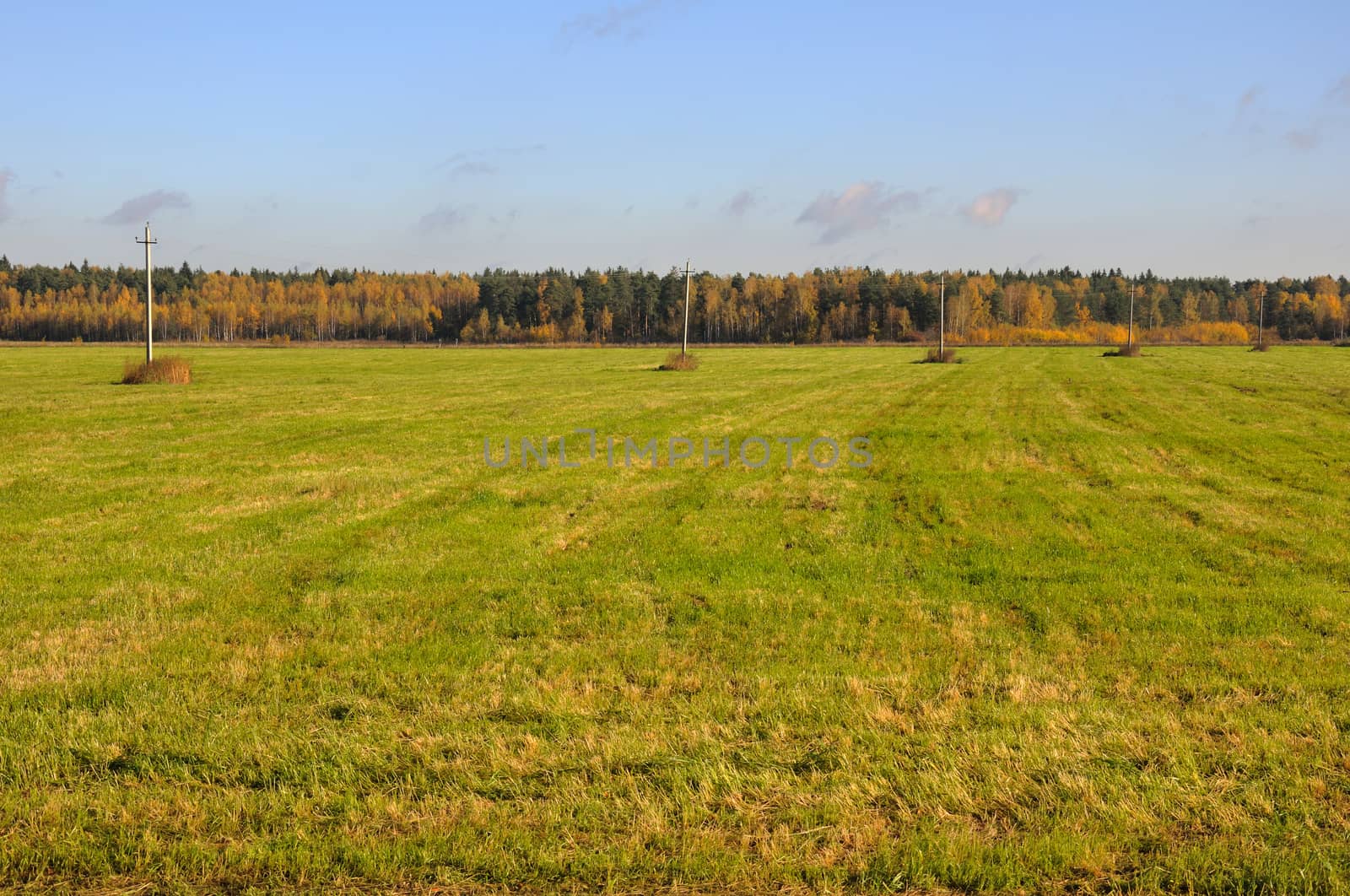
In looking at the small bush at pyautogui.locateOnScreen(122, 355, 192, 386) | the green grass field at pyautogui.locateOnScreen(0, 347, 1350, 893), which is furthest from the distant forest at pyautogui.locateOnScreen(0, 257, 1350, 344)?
the green grass field at pyautogui.locateOnScreen(0, 347, 1350, 893)

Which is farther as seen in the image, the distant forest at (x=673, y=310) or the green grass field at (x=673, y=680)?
the distant forest at (x=673, y=310)

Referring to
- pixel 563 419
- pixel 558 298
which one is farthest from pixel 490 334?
pixel 563 419

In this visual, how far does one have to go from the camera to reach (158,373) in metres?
35.6

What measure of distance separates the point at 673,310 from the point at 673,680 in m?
157

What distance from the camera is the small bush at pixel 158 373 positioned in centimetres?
3531

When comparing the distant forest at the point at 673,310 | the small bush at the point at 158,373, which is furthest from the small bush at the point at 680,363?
the distant forest at the point at 673,310

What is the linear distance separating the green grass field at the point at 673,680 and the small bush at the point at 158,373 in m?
22.7

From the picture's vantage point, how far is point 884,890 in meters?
3.93

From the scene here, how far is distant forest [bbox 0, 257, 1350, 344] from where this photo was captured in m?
155

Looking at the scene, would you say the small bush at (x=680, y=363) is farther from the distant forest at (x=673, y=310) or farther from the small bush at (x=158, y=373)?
the distant forest at (x=673, y=310)

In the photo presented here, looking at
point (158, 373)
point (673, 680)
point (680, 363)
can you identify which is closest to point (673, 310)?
point (680, 363)

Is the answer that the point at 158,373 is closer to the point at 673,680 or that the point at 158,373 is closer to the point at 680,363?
the point at 680,363

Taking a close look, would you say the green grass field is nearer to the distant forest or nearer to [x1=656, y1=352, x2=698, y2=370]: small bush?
[x1=656, y1=352, x2=698, y2=370]: small bush

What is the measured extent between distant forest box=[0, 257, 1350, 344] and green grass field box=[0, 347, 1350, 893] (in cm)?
13534
